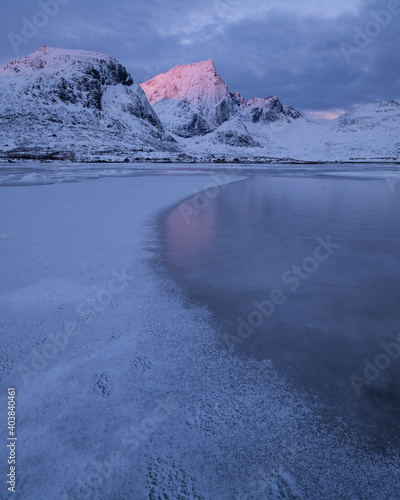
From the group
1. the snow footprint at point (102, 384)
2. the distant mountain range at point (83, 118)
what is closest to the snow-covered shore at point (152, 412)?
the snow footprint at point (102, 384)

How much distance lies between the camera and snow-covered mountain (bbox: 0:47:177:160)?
77.2 meters

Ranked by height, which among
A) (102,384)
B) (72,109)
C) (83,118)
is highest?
(72,109)

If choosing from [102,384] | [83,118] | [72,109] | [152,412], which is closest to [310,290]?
[152,412]

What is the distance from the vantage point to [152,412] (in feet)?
6.01

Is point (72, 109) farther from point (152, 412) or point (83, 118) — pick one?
point (152, 412)

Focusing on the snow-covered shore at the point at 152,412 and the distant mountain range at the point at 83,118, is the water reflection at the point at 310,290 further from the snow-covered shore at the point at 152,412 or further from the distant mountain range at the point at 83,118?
the distant mountain range at the point at 83,118

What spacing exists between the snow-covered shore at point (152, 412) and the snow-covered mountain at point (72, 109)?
70052 mm

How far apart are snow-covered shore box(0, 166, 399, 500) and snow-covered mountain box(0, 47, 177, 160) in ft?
230

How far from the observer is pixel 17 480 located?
1.48 metres

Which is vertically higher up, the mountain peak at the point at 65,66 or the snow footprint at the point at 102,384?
the mountain peak at the point at 65,66

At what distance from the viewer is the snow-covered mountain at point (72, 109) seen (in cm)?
7725

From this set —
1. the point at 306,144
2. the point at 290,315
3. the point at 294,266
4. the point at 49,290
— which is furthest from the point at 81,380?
the point at 306,144

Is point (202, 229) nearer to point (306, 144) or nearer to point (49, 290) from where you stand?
point (49, 290)

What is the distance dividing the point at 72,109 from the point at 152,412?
112m
